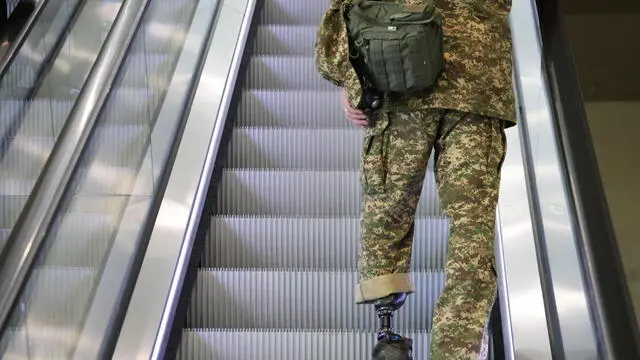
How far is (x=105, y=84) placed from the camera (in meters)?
4.00

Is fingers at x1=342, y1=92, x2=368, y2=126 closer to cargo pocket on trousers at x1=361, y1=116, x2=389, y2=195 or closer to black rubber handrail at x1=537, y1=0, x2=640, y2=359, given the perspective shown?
cargo pocket on trousers at x1=361, y1=116, x2=389, y2=195

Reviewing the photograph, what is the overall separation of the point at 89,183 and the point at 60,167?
34cm

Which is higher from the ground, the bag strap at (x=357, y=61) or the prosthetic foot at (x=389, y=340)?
the bag strap at (x=357, y=61)

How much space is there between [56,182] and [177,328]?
967mm

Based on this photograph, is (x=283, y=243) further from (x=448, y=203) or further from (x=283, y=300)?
(x=448, y=203)

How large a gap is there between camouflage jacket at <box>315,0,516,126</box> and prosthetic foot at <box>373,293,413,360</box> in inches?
25.2

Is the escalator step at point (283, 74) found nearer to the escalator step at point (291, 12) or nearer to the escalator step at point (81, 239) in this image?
the escalator step at point (291, 12)

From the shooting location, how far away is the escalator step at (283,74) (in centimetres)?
627

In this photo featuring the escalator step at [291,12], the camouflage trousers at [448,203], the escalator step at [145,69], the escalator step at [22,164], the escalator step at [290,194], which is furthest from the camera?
the escalator step at [291,12]

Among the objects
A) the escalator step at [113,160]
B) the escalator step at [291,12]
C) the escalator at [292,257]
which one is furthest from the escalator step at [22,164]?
the escalator step at [291,12]

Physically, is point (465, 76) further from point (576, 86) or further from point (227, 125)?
point (227, 125)

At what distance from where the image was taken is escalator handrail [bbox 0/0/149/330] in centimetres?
299

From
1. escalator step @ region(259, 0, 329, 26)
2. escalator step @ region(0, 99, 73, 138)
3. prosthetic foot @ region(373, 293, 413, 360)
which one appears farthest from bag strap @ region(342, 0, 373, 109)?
escalator step @ region(259, 0, 329, 26)

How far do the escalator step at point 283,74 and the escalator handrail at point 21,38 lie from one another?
5.36ft
